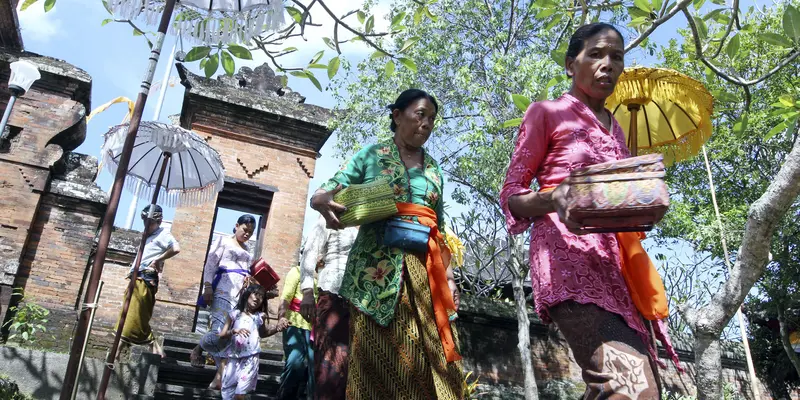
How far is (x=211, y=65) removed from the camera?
4.02m

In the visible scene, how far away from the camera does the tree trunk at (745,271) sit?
489 cm

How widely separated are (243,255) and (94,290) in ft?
13.5

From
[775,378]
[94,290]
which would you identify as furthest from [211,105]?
[775,378]

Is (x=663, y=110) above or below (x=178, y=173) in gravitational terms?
below

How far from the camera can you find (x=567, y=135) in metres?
2.25

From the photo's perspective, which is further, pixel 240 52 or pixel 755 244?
pixel 755 244

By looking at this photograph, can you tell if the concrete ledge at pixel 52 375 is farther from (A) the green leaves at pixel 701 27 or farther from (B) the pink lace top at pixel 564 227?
(A) the green leaves at pixel 701 27

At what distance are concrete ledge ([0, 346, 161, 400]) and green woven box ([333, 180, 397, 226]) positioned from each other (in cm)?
326

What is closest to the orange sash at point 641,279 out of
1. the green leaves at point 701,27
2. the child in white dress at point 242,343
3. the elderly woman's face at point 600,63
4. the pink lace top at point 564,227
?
the pink lace top at point 564,227

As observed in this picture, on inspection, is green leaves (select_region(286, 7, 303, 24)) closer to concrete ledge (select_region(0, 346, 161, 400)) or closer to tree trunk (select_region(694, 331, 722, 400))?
concrete ledge (select_region(0, 346, 161, 400))

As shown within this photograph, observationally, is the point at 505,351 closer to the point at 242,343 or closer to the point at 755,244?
the point at 242,343

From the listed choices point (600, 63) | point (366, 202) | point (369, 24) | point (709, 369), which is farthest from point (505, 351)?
point (600, 63)

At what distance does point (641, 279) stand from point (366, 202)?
121 cm

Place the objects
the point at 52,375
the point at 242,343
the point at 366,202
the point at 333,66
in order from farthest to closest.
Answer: the point at 242,343, the point at 52,375, the point at 333,66, the point at 366,202
